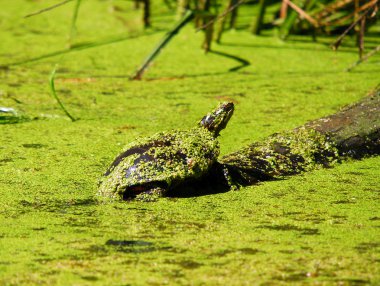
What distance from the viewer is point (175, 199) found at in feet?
6.97

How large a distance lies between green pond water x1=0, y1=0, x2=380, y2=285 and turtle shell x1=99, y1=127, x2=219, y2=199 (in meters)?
0.05

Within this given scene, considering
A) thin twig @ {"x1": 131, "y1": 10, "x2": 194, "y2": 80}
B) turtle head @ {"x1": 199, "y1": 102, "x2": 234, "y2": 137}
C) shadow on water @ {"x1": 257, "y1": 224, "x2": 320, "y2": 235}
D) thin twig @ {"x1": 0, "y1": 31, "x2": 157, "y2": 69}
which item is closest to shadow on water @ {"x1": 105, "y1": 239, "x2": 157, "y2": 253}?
shadow on water @ {"x1": 257, "y1": 224, "x2": 320, "y2": 235}

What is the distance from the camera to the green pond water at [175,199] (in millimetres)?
1596

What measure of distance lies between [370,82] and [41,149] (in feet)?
4.90

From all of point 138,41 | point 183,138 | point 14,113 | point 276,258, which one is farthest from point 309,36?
point 276,258

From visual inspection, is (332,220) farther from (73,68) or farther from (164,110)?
(73,68)

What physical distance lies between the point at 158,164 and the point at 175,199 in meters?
0.10

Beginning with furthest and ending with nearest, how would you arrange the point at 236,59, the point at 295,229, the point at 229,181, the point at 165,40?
1. the point at 236,59
2. the point at 165,40
3. the point at 229,181
4. the point at 295,229

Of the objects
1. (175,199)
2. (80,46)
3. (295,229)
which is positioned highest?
(295,229)

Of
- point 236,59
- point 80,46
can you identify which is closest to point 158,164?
point 236,59

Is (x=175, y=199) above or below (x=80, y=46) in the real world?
above

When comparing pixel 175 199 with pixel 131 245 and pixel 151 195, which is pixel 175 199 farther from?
pixel 131 245

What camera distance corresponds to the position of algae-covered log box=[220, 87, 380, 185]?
93.0 inches

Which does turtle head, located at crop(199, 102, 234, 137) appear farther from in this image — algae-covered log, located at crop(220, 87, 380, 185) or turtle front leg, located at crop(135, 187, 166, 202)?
turtle front leg, located at crop(135, 187, 166, 202)
